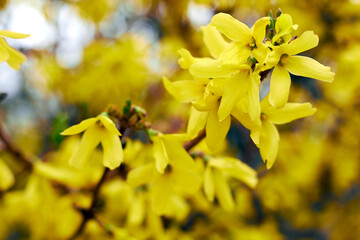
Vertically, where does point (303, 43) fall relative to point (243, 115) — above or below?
above

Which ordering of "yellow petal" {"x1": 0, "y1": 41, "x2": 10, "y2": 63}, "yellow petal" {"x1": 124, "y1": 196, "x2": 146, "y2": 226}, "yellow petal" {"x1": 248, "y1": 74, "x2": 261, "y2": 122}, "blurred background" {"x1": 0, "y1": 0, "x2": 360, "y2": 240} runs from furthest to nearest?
"blurred background" {"x1": 0, "y1": 0, "x2": 360, "y2": 240} → "yellow petal" {"x1": 124, "y1": 196, "x2": 146, "y2": 226} → "yellow petal" {"x1": 0, "y1": 41, "x2": 10, "y2": 63} → "yellow petal" {"x1": 248, "y1": 74, "x2": 261, "y2": 122}

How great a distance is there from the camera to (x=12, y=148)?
1.48 m

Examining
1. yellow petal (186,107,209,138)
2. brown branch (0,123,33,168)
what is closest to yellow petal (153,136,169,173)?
yellow petal (186,107,209,138)

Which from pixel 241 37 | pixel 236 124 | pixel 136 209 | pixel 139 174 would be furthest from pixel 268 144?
pixel 236 124

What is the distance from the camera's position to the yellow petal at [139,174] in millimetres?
1127

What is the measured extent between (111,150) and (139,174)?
0.61 ft

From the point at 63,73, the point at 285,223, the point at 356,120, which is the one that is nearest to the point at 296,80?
the point at 356,120

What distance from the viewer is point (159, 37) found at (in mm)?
3582

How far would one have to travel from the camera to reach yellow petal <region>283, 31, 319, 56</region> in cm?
84

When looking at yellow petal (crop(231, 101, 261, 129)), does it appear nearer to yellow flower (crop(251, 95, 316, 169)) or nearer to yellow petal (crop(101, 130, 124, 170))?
yellow flower (crop(251, 95, 316, 169))

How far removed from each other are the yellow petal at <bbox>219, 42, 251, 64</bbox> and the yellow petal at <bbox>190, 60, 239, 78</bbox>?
36mm

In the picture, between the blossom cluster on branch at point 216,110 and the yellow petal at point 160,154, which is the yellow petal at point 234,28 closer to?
the blossom cluster on branch at point 216,110

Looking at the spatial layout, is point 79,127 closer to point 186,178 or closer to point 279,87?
point 186,178

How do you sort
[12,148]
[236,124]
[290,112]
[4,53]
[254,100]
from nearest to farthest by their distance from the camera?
[254,100]
[4,53]
[290,112]
[12,148]
[236,124]
